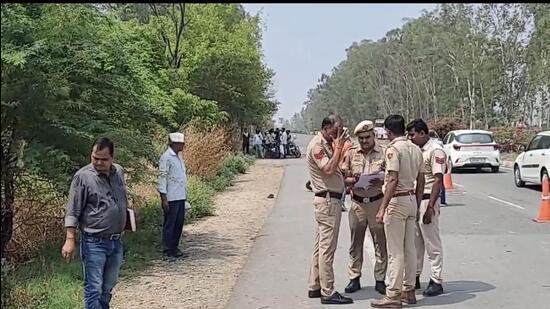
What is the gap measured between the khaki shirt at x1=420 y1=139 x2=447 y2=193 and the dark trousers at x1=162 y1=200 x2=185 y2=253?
3.63 meters

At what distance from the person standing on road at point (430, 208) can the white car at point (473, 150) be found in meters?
19.1

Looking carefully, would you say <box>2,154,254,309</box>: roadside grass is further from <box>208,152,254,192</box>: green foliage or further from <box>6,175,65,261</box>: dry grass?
<box>208,152,254,192</box>: green foliage

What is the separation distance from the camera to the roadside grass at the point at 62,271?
7.02 metres

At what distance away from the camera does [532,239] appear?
1164cm

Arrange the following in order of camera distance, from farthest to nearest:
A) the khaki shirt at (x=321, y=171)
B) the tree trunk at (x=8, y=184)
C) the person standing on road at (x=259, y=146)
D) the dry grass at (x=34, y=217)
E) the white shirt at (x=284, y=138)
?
the person standing on road at (x=259, y=146), the white shirt at (x=284, y=138), the dry grass at (x=34, y=217), the khaki shirt at (x=321, y=171), the tree trunk at (x=8, y=184)

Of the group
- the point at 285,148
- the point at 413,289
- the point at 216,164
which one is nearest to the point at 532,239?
the point at 413,289

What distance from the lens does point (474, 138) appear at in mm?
26734

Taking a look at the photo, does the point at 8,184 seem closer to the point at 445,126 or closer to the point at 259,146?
the point at 259,146

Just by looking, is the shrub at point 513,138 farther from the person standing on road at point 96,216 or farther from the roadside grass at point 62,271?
the person standing on road at point 96,216

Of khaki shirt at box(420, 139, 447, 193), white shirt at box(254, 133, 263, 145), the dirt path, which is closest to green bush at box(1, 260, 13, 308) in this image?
the dirt path

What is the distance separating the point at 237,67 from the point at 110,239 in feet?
94.8

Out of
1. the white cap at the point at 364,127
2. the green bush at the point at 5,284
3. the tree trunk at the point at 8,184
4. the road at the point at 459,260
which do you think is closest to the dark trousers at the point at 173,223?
the road at the point at 459,260

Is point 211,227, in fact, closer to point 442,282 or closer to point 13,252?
point 13,252

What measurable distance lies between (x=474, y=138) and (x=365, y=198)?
19975mm
